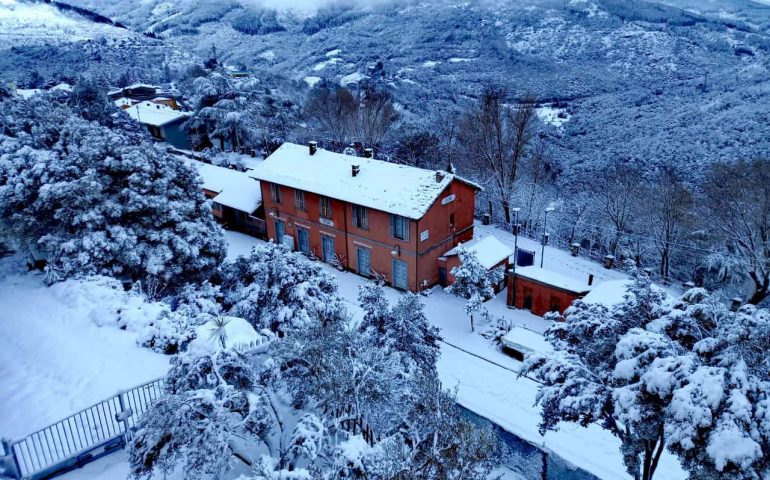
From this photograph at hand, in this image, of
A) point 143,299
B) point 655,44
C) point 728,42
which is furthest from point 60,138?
point 728,42

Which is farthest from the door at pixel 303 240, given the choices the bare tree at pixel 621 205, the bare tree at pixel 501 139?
the bare tree at pixel 621 205

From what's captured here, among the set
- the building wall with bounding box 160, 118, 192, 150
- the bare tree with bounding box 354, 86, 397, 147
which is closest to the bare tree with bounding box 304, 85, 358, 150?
the bare tree with bounding box 354, 86, 397, 147

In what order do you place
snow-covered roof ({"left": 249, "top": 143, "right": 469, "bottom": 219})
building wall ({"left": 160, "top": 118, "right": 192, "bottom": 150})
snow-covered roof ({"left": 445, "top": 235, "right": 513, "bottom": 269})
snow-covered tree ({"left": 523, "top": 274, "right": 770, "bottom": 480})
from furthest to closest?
1. building wall ({"left": 160, "top": 118, "right": 192, "bottom": 150})
2. snow-covered roof ({"left": 445, "top": 235, "right": 513, "bottom": 269})
3. snow-covered roof ({"left": 249, "top": 143, "right": 469, "bottom": 219})
4. snow-covered tree ({"left": 523, "top": 274, "right": 770, "bottom": 480})

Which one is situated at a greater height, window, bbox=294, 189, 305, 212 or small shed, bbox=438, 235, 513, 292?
window, bbox=294, 189, 305, 212

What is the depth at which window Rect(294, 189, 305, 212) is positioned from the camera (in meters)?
31.3

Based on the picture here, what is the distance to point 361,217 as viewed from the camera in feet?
95.0

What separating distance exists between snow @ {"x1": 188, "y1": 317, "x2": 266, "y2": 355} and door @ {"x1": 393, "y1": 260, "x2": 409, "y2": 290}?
1437 cm

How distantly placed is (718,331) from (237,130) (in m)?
50.9

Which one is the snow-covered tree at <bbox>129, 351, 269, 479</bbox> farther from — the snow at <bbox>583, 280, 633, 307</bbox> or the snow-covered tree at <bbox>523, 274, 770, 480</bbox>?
the snow at <bbox>583, 280, 633, 307</bbox>

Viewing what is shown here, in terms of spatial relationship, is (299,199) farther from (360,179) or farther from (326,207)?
(360,179)

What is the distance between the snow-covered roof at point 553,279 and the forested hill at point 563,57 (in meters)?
30.8

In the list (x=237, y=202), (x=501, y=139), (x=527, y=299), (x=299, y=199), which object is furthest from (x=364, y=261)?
(x=501, y=139)

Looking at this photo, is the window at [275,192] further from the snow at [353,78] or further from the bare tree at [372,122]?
the snow at [353,78]

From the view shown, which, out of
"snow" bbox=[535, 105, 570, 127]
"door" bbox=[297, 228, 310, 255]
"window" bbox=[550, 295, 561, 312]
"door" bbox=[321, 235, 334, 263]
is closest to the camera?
"window" bbox=[550, 295, 561, 312]
